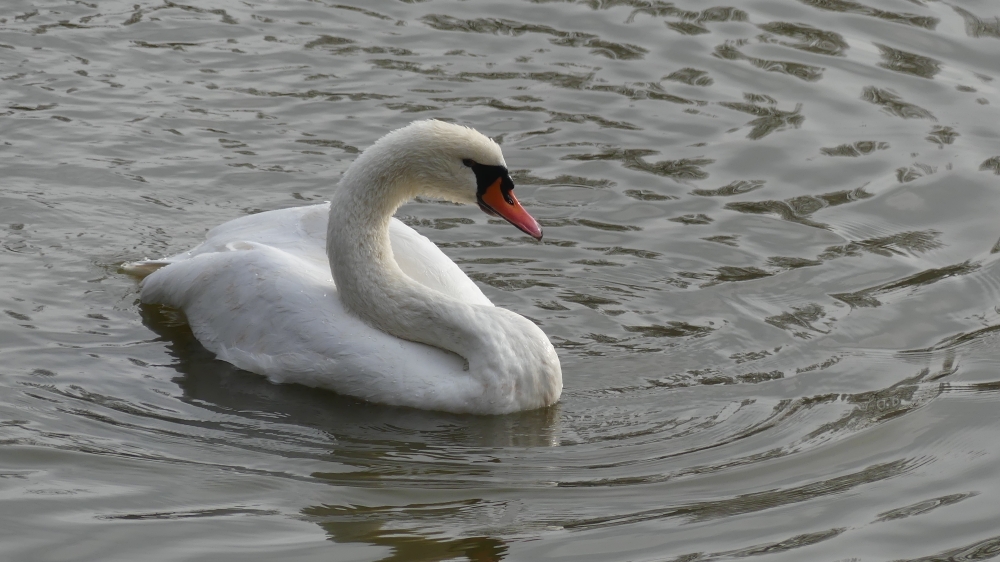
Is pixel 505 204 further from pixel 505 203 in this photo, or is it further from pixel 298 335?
pixel 298 335

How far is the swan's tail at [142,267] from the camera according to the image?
8.76 meters

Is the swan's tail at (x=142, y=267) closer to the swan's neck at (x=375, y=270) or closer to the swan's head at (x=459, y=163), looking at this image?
the swan's neck at (x=375, y=270)

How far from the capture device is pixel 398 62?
39.3 feet

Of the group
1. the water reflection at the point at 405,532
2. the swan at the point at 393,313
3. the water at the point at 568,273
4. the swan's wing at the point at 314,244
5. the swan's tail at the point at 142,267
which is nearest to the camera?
the water reflection at the point at 405,532

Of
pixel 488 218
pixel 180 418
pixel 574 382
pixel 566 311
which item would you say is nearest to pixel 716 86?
pixel 488 218

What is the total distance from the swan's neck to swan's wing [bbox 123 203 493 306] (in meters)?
0.32

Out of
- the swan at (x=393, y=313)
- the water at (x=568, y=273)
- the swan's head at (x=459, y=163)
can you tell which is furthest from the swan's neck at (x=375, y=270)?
the water at (x=568, y=273)

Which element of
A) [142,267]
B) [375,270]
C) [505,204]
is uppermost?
[505,204]

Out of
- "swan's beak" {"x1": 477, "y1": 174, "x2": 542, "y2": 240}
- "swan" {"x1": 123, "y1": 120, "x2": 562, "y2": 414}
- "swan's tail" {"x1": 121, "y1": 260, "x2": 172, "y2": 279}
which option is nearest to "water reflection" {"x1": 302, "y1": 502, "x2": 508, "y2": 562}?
"swan" {"x1": 123, "y1": 120, "x2": 562, "y2": 414}

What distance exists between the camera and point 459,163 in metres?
7.51

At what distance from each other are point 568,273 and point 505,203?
62.8 inches

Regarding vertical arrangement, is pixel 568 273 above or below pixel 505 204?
below

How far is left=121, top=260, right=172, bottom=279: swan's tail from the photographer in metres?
8.76

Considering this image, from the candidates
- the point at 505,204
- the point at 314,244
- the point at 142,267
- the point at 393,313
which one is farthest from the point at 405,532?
the point at 142,267
